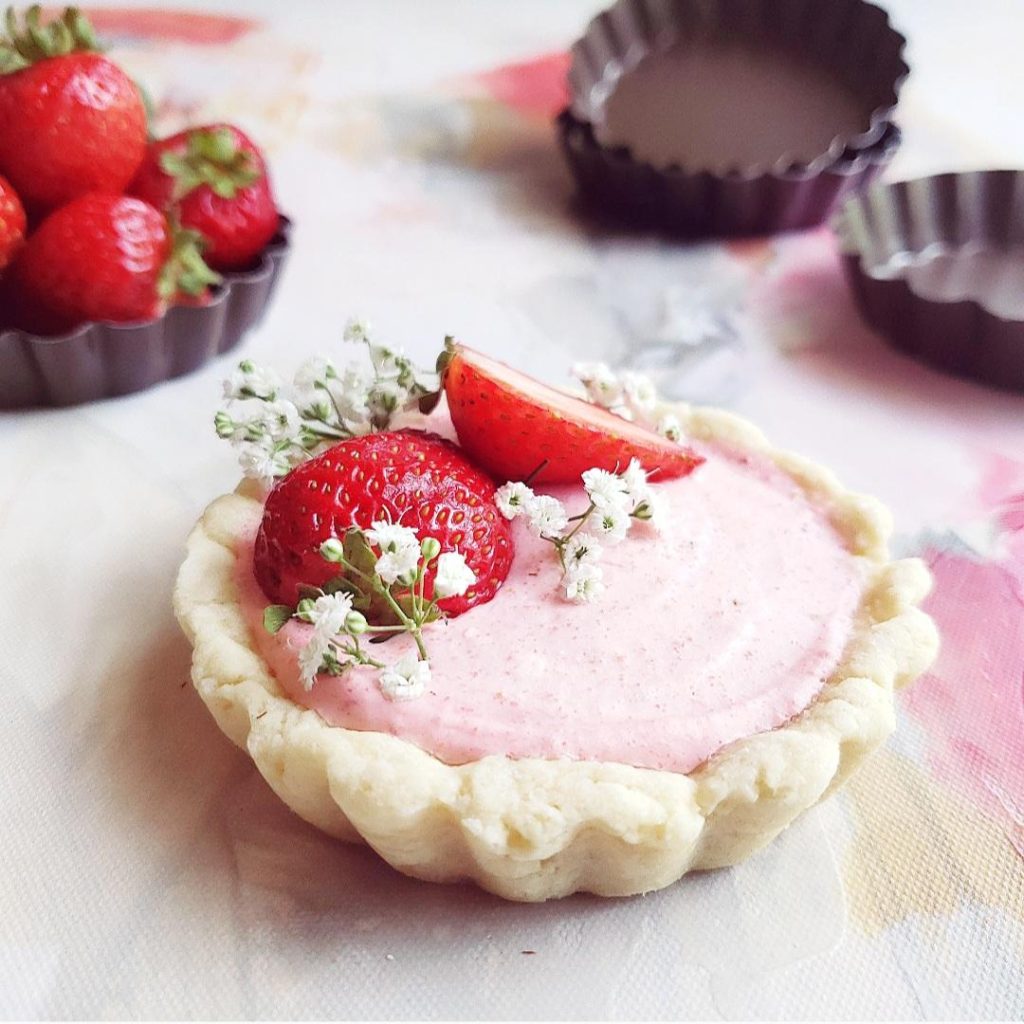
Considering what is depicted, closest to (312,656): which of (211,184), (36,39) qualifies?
(211,184)

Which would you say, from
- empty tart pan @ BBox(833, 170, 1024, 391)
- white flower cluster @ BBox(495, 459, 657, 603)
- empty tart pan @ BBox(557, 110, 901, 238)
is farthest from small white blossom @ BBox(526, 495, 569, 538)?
empty tart pan @ BBox(557, 110, 901, 238)

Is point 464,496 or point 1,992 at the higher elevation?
point 464,496

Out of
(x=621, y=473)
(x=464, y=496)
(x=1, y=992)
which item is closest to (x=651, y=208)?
(x=621, y=473)

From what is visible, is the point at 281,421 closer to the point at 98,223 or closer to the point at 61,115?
the point at 98,223

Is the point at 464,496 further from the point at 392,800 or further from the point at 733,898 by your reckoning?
the point at 733,898

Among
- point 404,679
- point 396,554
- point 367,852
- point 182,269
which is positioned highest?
point 396,554
